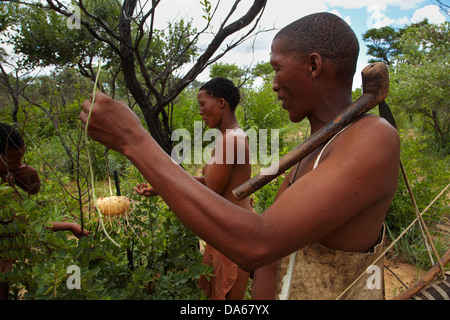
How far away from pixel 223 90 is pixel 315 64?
143 centimetres

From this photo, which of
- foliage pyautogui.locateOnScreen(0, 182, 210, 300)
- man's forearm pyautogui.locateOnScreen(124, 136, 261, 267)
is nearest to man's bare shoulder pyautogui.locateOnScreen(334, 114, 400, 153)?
man's forearm pyautogui.locateOnScreen(124, 136, 261, 267)

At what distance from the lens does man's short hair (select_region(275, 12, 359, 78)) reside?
105cm

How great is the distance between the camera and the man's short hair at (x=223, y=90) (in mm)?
2430

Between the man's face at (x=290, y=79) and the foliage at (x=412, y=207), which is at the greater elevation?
the man's face at (x=290, y=79)

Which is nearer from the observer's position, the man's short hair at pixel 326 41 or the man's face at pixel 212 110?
the man's short hair at pixel 326 41

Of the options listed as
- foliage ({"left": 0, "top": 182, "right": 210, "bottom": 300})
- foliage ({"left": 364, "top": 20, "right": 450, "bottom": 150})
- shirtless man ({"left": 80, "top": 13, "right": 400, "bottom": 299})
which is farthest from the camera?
foliage ({"left": 364, "top": 20, "right": 450, "bottom": 150})

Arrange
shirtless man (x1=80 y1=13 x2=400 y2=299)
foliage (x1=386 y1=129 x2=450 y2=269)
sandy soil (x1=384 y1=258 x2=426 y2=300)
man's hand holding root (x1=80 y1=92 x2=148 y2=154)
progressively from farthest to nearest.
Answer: foliage (x1=386 y1=129 x2=450 y2=269) < sandy soil (x1=384 y1=258 x2=426 y2=300) < man's hand holding root (x1=80 y1=92 x2=148 y2=154) < shirtless man (x1=80 y1=13 x2=400 y2=299)

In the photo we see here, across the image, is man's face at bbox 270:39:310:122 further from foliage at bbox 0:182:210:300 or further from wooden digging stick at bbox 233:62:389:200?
foliage at bbox 0:182:210:300

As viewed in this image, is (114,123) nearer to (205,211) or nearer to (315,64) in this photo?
(205,211)

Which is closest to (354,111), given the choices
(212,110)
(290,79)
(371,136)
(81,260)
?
(371,136)

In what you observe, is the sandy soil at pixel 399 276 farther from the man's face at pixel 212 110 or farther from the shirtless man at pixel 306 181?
the shirtless man at pixel 306 181

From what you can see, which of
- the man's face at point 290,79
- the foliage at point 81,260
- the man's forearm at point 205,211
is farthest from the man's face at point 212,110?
the man's forearm at point 205,211

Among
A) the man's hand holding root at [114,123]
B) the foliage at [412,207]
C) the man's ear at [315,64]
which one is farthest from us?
the foliage at [412,207]

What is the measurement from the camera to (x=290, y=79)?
1093 millimetres
